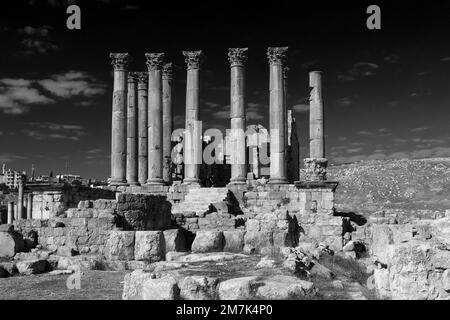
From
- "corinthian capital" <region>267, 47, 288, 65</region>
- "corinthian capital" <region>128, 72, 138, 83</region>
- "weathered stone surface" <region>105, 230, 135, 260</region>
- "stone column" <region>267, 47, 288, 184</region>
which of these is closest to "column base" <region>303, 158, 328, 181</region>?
"stone column" <region>267, 47, 288, 184</region>

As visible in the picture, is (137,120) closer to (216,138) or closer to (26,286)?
(216,138)

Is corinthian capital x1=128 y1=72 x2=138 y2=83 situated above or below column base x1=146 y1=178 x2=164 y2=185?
above

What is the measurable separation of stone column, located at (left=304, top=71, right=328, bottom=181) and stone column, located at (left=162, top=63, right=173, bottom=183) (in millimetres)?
10472

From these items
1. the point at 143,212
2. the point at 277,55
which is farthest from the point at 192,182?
the point at 143,212

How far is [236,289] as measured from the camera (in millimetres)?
9797

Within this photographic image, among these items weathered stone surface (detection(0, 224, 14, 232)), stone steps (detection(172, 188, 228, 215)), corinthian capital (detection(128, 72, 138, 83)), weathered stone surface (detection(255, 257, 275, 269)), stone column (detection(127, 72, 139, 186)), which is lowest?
weathered stone surface (detection(255, 257, 275, 269))

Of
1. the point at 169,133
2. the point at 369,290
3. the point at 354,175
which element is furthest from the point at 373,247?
the point at 354,175

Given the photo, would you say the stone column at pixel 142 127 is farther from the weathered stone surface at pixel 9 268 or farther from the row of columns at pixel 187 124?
the weathered stone surface at pixel 9 268

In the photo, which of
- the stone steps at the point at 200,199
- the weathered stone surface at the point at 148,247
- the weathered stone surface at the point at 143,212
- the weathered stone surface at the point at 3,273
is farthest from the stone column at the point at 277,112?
the weathered stone surface at the point at 3,273

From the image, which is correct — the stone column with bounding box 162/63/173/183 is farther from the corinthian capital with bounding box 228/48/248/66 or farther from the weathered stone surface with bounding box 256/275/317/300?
Answer: the weathered stone surface with bounding box 256/275/317/300

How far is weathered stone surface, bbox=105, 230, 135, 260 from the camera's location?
1562 centimetres

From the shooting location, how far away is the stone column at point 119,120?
35281 mm

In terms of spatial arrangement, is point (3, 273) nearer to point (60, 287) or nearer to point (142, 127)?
point (60, 287)

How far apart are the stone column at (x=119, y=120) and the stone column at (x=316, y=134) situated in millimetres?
11872
